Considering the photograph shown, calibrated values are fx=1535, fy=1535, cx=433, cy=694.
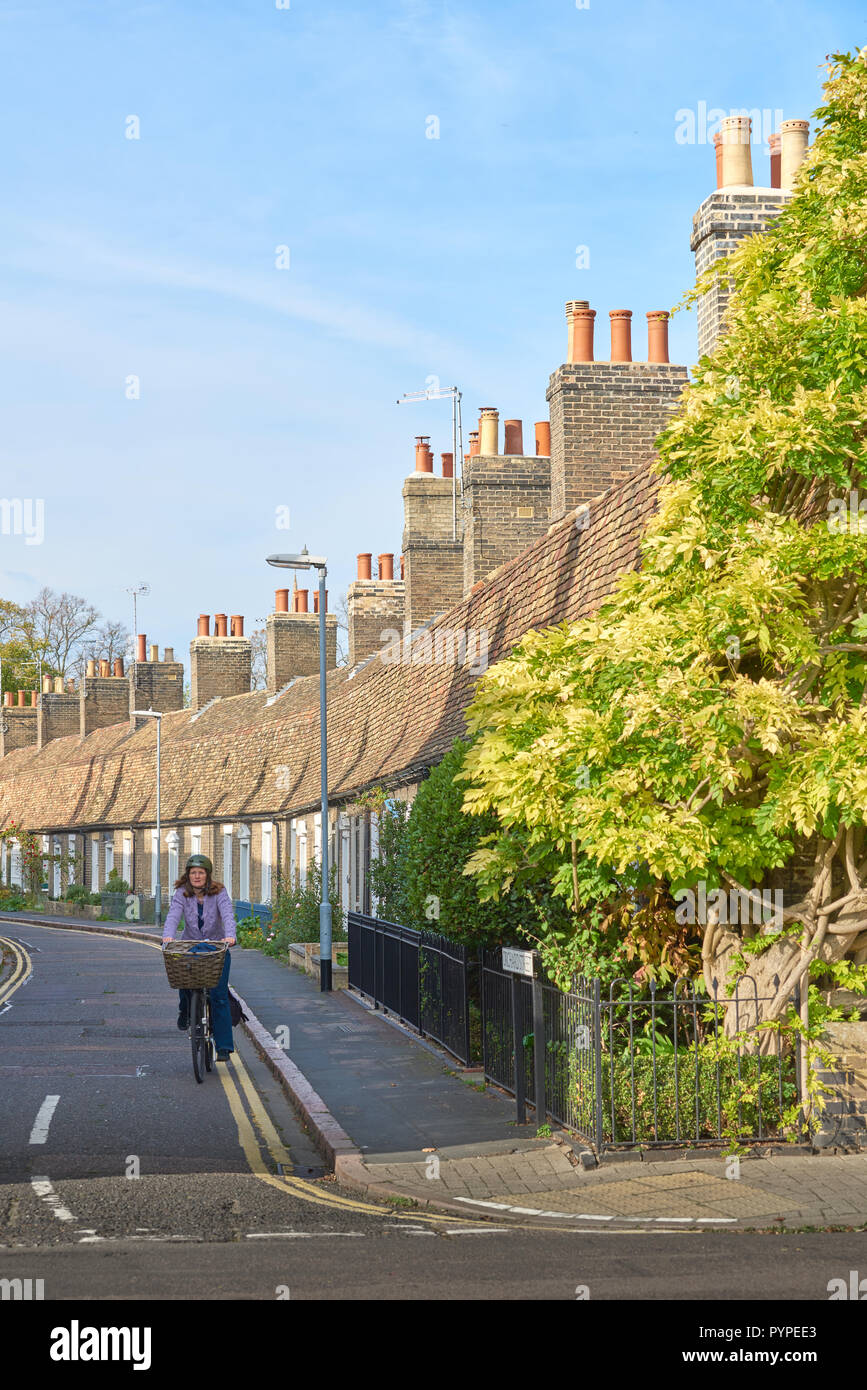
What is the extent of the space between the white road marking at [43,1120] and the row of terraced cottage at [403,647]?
21.0 ft

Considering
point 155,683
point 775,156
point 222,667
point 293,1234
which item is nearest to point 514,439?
point 775,156

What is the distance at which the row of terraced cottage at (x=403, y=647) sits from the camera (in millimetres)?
16406

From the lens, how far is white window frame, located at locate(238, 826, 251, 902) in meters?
41.3

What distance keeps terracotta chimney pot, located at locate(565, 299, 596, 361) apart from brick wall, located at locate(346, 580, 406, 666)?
17.0 m

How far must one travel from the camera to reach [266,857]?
128 ft

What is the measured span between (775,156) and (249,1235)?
1175 cm

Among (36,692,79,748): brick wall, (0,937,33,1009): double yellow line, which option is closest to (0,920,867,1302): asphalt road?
(0,937,33,1009): double yellow line

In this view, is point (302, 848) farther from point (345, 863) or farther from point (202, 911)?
point (202, 911)

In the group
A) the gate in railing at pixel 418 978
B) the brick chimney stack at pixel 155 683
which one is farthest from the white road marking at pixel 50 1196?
the brick chimney stack at pixel 155 683

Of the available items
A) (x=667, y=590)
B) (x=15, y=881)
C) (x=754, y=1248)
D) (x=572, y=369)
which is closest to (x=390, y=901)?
(x=572, y=369)

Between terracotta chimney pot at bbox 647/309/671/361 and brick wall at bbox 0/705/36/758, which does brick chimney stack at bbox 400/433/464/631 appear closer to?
terracotta chimney pot at bbox 647/309/671/361

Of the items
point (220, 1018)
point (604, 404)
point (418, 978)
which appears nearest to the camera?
point (220, 1018)

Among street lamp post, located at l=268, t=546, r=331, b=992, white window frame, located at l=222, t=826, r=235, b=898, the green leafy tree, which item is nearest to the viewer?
the green leafy tree
